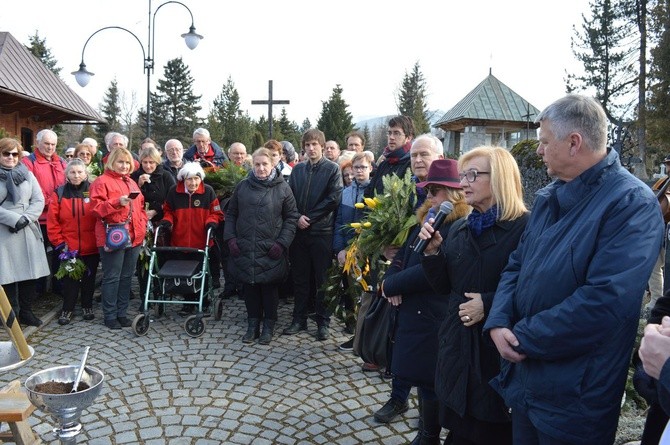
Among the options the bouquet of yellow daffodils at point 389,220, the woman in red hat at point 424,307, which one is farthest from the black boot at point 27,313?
the woman in red hat at point 424,307

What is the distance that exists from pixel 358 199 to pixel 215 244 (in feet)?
7.62

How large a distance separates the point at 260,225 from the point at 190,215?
3.94 feet

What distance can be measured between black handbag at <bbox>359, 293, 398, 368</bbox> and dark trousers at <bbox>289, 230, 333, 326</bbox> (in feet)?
7.60

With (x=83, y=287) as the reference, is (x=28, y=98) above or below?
above

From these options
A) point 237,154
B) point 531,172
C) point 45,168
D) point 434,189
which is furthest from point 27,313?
point 531,172

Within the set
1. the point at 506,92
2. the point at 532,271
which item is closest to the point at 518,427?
the point at 532,271

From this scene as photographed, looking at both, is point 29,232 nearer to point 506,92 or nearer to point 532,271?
point 532,271

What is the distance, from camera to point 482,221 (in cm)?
287

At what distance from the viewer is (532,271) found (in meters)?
2.29

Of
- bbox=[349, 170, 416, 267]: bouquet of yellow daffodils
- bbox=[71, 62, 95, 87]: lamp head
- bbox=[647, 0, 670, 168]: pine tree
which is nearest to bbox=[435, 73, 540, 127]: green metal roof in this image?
bbox=[647, 0, 670, 168]: pine tree

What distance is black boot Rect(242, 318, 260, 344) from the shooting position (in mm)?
5840

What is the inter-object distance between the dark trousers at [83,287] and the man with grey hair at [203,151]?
8.14 ft

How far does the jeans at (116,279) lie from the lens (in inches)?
244

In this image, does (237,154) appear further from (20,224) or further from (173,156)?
(20,224)
